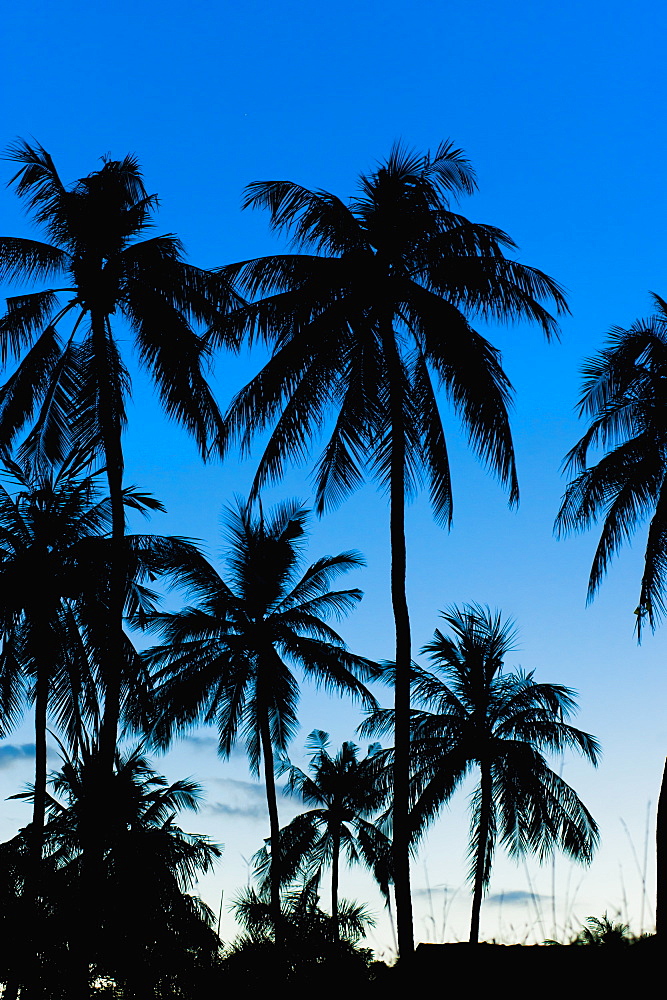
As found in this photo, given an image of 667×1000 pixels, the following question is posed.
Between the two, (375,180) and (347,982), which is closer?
(347,982)

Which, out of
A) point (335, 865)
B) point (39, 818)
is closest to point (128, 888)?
point (39, 818)

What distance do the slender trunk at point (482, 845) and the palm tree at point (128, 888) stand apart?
22.2 ft

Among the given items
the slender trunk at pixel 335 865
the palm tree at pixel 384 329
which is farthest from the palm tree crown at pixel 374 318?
the slender trunk at pixel 335 865

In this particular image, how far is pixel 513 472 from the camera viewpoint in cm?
1798

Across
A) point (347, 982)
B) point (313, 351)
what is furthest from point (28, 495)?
point (347, 982)

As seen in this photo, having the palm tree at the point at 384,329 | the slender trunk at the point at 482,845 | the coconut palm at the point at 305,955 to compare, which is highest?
the palm tree at the point at 384,329

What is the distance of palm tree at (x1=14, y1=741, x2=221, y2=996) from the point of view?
1998 centimetres

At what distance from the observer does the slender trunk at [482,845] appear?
90.3 feet

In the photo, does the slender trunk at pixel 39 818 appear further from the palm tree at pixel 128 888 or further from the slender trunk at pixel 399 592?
the slender trunk at pixel 399 592

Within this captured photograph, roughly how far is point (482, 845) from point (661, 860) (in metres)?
9.25

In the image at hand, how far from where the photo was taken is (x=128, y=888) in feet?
71.3

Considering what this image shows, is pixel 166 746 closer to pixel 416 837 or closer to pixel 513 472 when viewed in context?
pixel 416 837

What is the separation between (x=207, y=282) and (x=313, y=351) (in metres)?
3.31

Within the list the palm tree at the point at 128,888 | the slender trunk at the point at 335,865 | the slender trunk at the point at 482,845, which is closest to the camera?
the palm tree at the point at 128,888
